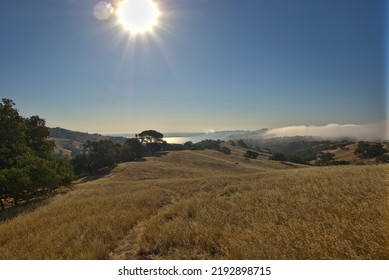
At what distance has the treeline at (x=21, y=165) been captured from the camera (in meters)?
18.8

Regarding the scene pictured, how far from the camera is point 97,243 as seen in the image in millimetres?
6828

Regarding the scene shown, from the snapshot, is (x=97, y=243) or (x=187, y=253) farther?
(x=97, y=243)

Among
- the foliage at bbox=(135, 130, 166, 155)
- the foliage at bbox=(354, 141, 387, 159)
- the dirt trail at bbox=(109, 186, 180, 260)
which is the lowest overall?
the foliage at bbox=(354, 141, 387, 159)

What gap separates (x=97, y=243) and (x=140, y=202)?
7601mm

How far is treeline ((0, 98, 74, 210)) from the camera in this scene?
Result: 61.7 feet

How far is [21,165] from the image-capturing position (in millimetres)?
21062

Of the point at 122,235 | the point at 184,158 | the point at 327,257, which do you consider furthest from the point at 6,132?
the point at 184,158

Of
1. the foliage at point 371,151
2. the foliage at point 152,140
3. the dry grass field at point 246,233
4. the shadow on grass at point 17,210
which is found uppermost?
the foliage at point 152,140

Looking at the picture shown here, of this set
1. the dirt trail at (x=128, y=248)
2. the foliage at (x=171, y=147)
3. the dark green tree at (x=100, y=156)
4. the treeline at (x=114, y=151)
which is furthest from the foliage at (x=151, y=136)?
the dirt trail at (x=128, y=248)

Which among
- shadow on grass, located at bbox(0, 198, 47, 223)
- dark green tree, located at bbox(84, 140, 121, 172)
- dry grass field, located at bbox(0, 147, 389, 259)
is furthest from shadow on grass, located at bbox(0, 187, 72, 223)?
dark green tree, located at bbox(84, 140, 121, 172)

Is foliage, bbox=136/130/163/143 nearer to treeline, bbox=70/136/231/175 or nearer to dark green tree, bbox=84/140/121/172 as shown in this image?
treeline, bbox=70/136/231/175

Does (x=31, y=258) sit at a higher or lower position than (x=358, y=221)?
lower

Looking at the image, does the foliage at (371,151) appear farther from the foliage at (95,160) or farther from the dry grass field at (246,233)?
the dry grass field at (246,233)
